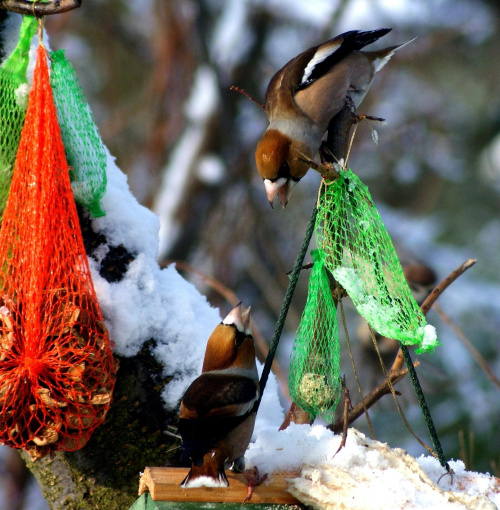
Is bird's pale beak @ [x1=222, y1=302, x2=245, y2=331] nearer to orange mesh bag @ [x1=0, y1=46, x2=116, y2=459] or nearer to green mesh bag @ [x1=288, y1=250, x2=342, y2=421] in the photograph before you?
green mesh bag @ [x1=288, y1=250, x2=342, y2=421]

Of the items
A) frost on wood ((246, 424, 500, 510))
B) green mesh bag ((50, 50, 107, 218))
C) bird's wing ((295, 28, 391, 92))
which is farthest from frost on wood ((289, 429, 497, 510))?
bird's wing ((295, 28, 391, 92))

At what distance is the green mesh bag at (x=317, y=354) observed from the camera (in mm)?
1877

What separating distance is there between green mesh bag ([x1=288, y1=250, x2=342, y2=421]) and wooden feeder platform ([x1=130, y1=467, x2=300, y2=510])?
11.2 inches

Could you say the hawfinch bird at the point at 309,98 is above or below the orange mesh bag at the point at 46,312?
above

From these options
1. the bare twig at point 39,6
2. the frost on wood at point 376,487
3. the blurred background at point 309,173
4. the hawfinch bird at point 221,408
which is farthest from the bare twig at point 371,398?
the blurred background at point 309,173

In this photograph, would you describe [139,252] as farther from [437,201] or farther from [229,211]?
[437,201]

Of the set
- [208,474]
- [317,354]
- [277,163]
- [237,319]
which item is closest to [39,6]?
[277,163]

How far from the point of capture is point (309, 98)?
2223 mm

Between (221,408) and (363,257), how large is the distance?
54 cm

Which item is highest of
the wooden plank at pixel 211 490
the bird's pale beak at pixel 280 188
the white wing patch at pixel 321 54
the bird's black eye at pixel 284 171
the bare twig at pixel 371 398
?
the white wing patch at pixel 321 54

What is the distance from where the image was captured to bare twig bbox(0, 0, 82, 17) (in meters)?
1.86

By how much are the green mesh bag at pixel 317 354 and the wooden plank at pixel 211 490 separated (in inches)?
11.5

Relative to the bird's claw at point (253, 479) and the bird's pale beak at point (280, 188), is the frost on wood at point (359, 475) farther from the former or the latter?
the bird's pale beak at point (280, 188)

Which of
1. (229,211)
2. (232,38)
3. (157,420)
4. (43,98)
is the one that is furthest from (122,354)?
(232,38)
